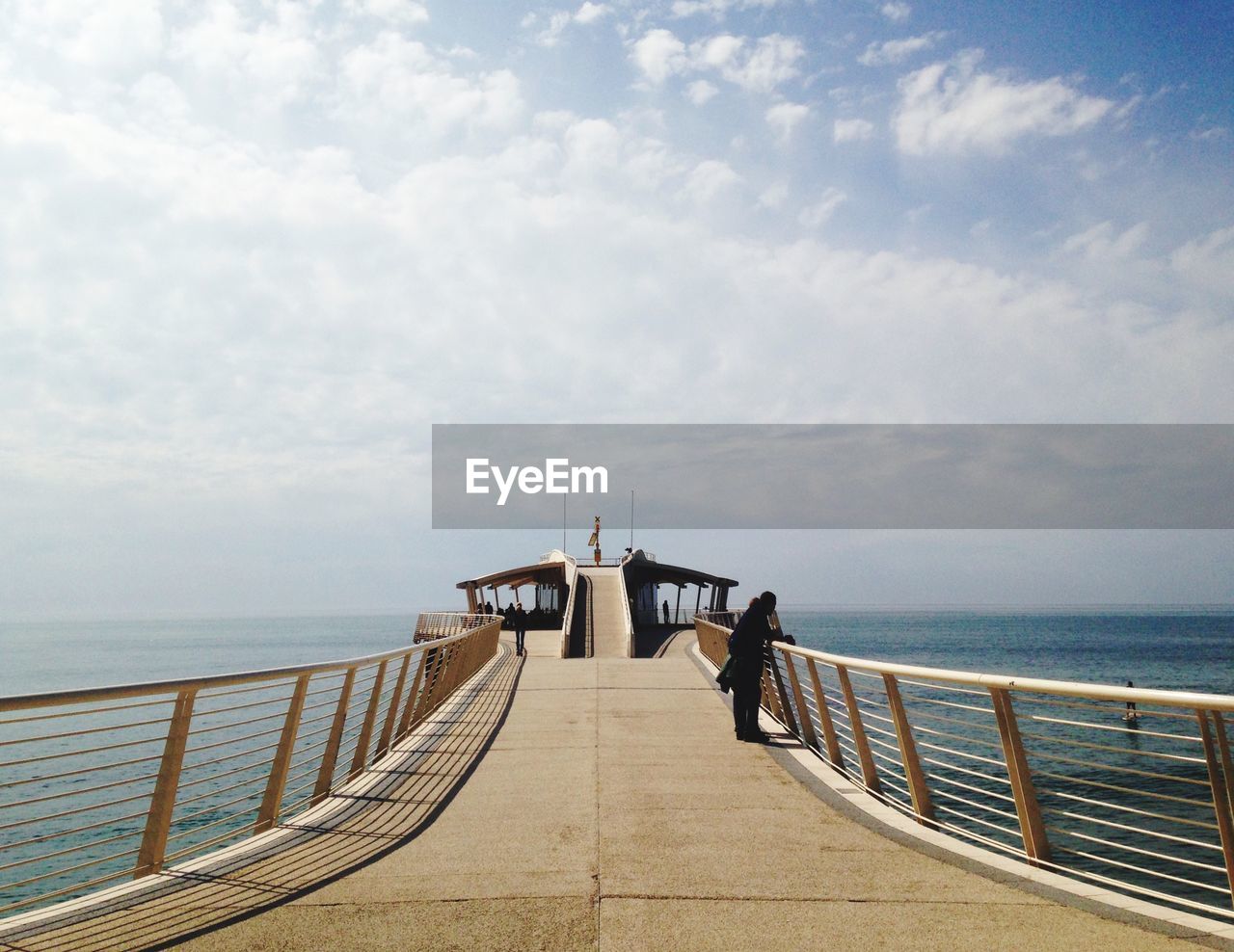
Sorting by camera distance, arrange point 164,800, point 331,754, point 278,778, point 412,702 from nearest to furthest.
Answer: point 164,800, point 278,778, point 331,754, point 412,702

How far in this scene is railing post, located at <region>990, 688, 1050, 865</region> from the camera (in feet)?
15.8

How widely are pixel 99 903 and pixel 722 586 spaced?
4365 centimetres

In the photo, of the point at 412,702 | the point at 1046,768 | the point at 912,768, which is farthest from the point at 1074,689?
the point at 1046,768

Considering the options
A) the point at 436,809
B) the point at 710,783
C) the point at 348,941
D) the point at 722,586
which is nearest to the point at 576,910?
the point at 348,941

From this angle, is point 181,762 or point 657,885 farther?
point 181,762

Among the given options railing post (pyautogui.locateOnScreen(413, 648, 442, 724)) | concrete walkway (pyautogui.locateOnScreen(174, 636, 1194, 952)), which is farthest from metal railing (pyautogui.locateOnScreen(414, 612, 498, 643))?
concrete walkway (pyautogui.locateOnScreen(174, 636, 1194, 952))

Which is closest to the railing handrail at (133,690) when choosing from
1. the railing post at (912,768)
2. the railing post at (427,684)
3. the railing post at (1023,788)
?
the railing post at (912,768)

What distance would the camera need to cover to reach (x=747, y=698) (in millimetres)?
9602

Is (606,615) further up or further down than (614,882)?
further up

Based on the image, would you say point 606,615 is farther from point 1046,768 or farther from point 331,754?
point 331,754

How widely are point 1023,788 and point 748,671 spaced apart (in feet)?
16.0

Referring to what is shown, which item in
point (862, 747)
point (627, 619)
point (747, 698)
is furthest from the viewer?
point (627, 619)

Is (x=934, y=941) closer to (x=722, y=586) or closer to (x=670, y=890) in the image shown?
(x=670, y=890)

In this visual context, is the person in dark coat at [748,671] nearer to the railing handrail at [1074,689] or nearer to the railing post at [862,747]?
the railing post at [862,747]
